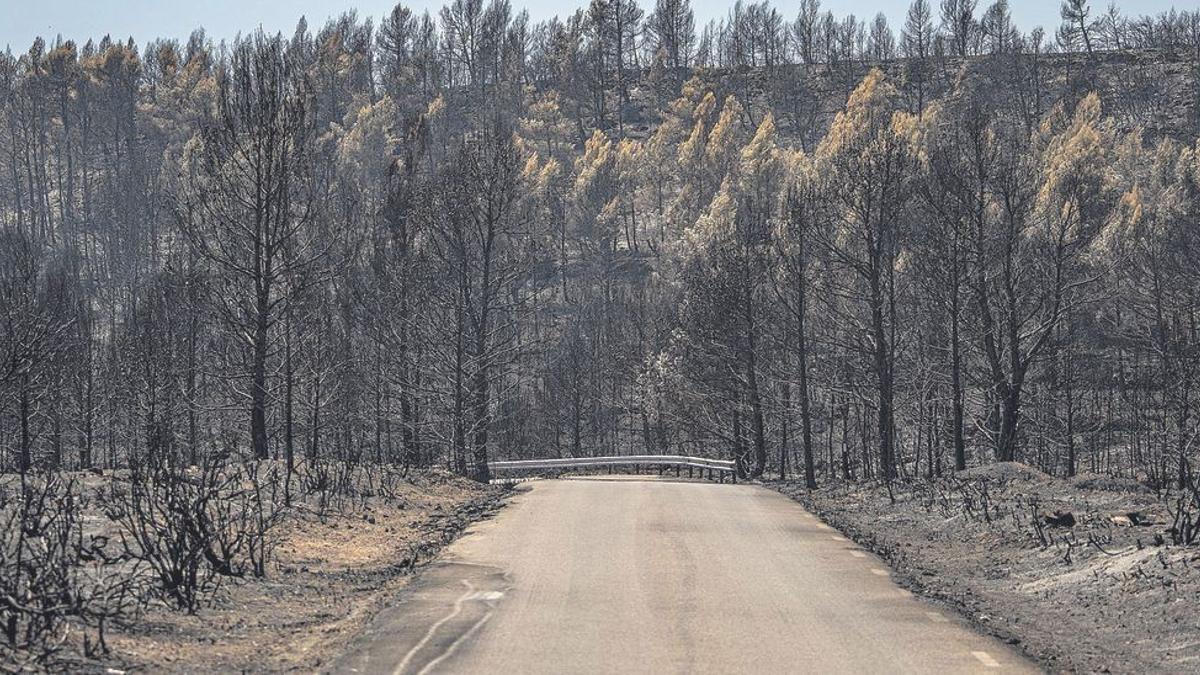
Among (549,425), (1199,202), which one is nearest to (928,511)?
(549,425)

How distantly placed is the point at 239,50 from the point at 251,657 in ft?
77.9

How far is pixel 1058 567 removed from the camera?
557 inches

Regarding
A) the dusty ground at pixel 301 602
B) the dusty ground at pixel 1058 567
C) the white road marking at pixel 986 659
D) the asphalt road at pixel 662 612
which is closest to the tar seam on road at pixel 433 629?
the asphalt road at pixel 662 612

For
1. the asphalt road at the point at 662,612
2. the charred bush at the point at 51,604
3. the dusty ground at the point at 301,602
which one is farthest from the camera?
the asphalt road at the point at 662,612

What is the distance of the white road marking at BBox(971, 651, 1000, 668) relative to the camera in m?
9.44

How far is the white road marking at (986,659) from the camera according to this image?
9.44 meters

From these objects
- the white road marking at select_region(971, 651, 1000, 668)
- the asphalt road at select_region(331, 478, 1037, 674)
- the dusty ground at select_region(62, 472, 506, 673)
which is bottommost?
the white road marking at select_region(971, 651, 1000, 668)

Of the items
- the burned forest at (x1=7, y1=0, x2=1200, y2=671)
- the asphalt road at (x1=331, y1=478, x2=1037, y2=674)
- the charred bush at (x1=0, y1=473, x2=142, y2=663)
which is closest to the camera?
the charred bush at (x1=0, y1=473, x2=142, y2=663)

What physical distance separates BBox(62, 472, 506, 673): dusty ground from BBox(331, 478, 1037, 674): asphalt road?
0.45 metres

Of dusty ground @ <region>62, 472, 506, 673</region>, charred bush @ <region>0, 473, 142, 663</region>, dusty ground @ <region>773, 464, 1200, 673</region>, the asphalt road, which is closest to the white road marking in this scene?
the asphalt road

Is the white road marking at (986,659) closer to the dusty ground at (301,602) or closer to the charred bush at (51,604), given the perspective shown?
the dusty ground at (301,602)

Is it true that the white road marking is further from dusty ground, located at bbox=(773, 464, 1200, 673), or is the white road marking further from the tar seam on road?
the tar seam on road

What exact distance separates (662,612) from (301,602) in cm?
360

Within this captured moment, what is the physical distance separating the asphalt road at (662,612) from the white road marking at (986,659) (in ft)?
0.05
